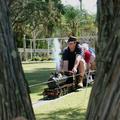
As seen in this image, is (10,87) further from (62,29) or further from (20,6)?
(62,29)

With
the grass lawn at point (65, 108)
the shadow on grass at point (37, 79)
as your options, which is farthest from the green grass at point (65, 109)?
the shadow on grass at point (37, 79)

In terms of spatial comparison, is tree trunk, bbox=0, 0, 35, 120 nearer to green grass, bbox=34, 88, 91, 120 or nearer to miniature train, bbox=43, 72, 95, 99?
green grass, bbox=34, 88, 91, 120

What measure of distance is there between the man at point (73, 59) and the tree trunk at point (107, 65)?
7963 millimetres

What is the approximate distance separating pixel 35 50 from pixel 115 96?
37107 millimetres

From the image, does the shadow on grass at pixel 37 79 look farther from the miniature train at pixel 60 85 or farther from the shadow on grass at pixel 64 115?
the shadow on grass at pixel 64 115

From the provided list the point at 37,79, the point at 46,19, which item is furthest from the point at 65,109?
the point at 46,19

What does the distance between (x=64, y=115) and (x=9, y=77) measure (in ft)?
14.9

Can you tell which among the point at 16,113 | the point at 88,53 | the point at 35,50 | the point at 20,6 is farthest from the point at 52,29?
the point at 16,113

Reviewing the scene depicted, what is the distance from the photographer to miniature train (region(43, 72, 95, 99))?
10.2 m

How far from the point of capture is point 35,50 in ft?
131

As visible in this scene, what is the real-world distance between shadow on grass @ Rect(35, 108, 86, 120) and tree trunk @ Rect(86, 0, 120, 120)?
4790 millimetres

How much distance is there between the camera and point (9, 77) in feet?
11.6

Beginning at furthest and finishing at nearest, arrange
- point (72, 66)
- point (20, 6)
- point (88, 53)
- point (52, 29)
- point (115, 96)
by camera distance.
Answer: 1. point (52, 29)
2. point (20, 6)
3. point (88, 53)
4. point (72, 66)
5. point (115, 96)

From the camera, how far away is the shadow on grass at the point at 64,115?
779 cm
